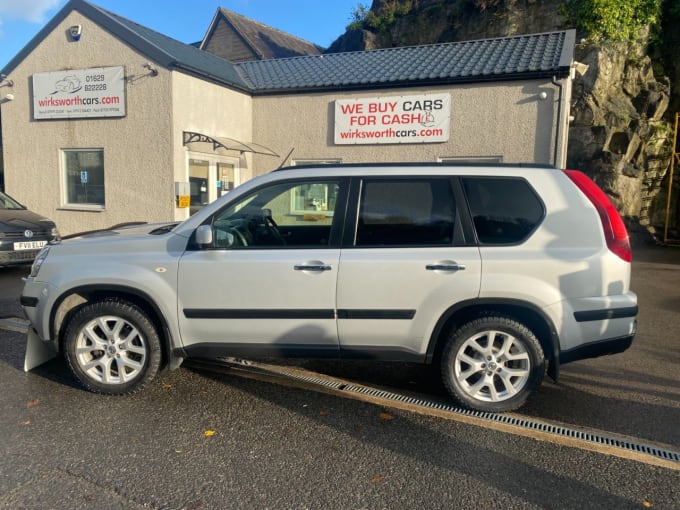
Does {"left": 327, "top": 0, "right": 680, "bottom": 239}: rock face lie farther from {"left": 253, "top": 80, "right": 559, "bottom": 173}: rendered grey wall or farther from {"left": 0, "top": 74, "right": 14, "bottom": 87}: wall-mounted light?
{"left": 0, "top": 74, "right": 14, "bottom": 87}: wall-mounted light

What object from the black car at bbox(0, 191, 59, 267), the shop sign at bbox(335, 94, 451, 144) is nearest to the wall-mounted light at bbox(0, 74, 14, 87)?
the black car at bbox(0, 191, 59, 267)

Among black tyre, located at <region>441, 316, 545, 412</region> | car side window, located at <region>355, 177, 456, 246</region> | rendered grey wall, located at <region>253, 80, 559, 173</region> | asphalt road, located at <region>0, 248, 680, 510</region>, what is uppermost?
rendered grey wall, located at <region>253, 80, 559, 173</region>

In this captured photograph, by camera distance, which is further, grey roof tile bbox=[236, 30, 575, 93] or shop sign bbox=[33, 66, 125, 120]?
shop sign bbox=[33, 66, 125, 120]

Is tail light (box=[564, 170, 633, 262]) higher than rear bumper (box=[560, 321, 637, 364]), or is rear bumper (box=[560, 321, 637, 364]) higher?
tail light (box=[564, 170, 633, 262])

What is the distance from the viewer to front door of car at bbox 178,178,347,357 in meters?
3.60

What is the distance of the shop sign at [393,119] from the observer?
11523mm

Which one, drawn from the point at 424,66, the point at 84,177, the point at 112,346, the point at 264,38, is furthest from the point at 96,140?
the point at 264,38

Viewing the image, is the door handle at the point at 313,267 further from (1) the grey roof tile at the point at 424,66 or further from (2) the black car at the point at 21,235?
(1) the grey roof tile at the point at 424,66

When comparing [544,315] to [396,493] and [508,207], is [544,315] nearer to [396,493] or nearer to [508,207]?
[508,207]

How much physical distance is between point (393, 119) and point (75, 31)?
7.81 meters

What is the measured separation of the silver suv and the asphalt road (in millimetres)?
360

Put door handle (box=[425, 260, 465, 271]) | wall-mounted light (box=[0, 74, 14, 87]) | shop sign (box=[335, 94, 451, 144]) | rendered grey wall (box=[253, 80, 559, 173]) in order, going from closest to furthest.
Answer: door handle (box=[425, 260, 465, 271])
rendered grey wall (box=[253, 80, 559, 173])
shop sign (box=[335, 94, 451, 144])
wall-mounted light (box=[0, 74, 14, 87])

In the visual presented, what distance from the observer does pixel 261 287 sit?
362 cm

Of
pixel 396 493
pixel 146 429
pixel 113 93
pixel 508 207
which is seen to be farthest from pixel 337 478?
pixel 113 93
